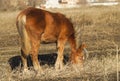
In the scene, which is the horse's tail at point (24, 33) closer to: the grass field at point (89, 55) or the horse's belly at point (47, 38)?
the horse's belly at point (47, 38)

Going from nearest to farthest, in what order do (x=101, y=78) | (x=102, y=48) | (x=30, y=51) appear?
(x=101, y=78), (x=30, y=51), (x=102, y=48)

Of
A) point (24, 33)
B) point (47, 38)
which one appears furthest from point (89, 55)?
point (24, 33)

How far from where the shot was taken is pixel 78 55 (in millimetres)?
12141

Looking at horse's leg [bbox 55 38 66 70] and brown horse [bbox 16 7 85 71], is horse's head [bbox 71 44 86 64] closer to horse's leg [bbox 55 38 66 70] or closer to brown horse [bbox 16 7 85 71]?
brown horse [bbox 16 7 85 71]

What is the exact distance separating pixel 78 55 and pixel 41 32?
1438 mm

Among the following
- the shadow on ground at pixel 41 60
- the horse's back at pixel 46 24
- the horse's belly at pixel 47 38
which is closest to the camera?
the horse's back at pixel 46 24

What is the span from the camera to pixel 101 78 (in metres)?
9.98

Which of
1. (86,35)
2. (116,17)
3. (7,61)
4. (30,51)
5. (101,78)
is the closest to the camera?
(101,78)

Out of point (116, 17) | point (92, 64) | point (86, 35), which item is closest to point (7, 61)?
point (92, 64)

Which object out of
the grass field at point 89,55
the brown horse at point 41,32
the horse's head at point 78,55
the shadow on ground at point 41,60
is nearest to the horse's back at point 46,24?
the brown horse at point 41,32

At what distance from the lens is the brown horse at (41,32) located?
11.4 metres

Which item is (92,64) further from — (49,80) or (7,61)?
(7,61)

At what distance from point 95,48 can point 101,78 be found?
244 inches

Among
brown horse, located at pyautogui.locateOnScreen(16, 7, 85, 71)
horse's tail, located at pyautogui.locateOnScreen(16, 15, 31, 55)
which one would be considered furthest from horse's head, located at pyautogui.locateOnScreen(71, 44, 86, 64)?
horse's tail, located at pyautogui.locateOnScreen(16, 15, 31, 55)
